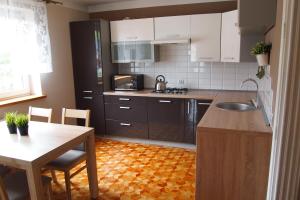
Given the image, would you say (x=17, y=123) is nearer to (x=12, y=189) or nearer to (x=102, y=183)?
(x=12, y=189)

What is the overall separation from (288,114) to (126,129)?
276cm

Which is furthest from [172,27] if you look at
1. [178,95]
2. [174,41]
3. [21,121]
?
[21,121]

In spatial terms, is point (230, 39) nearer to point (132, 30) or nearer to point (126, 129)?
point (132, 30)

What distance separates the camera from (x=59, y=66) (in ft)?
11.9

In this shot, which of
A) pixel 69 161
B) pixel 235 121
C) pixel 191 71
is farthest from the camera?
pixel 191 71

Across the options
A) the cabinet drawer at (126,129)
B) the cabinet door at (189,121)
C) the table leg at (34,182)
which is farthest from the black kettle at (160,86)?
the table leg at (34,182)

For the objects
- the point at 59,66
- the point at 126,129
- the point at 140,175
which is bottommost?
the point at 140,175

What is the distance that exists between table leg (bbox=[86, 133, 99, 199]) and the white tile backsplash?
2.04m

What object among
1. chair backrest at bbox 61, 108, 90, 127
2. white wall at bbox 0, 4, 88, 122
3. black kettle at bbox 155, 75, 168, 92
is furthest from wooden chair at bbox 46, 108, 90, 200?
black kettle at bbox 155, 75, 168, 92

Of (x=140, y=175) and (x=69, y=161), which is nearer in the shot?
(x=69, y=161)

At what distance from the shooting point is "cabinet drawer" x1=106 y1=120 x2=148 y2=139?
11.9ft

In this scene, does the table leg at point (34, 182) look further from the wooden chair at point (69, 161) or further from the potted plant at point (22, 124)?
the potted plant at point (22, 124)

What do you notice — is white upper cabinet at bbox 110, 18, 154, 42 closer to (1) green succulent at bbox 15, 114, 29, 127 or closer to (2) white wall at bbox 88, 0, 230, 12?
(2) white wall at bbox 88, 0, 230, 12

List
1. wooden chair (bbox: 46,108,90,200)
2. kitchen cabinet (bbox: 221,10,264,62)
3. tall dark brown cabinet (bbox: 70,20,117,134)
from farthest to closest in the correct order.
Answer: tall dark brown cabinet (bbox: 70,20,117,134) < kitchen cabinet (bbox: 221,10,264,62) < wooden chair (bbox: 46,108,90,200)
